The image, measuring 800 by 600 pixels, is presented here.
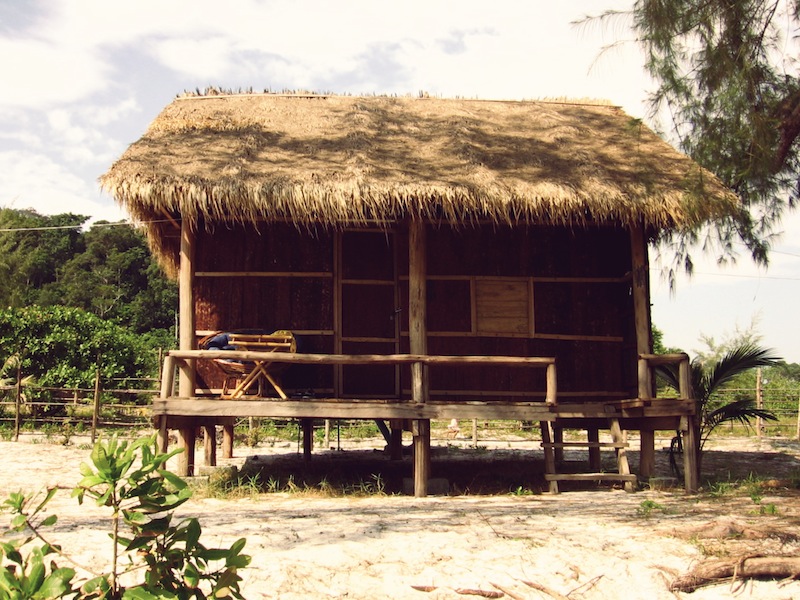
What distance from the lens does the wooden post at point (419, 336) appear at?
28.2ft

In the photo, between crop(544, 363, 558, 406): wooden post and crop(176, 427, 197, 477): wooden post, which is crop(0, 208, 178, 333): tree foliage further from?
crop(544, 363, 558, 406): wooden post

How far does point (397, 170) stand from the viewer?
8938 mm

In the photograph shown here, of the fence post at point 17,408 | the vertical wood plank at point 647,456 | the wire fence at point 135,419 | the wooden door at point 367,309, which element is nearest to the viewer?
the vertical wood plank at point 647,456

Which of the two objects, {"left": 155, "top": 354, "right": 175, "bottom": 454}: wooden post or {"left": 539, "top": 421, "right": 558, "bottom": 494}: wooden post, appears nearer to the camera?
{"left": 155, "top": 354, "right": 175, "bottom": 454}: wooden post

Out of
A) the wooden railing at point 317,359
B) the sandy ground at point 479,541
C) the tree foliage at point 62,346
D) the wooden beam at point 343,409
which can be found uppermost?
the tree foliage at point 62,346

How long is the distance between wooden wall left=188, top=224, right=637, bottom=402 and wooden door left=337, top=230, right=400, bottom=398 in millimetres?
12

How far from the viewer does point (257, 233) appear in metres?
9.62

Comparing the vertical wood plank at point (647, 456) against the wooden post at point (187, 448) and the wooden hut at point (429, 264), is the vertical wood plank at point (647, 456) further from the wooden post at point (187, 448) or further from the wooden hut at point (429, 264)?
the wooden post at point (187, 448)

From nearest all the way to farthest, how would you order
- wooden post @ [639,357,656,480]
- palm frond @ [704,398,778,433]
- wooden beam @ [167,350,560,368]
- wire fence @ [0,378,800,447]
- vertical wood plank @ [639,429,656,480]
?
wooden beam @ [167,350,560,368] < wooden post @ [639,357,656,480] < vertical wood plank @ [639,429,656,480] < palm frond @ [704,398,778,433] < wire fence @ [0,378,800,447]

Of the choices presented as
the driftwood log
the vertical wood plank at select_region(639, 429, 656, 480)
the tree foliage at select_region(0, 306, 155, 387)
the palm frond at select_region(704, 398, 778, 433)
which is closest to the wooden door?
the vertical wood plank at select_region(639, 429, 656, 480)

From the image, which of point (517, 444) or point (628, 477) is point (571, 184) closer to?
point (628, 477)

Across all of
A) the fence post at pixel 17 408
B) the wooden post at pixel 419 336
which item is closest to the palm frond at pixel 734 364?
the wooden post at pixel 419 336

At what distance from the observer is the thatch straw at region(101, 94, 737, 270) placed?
332 inches

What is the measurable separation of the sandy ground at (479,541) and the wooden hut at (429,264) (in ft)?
3.70
